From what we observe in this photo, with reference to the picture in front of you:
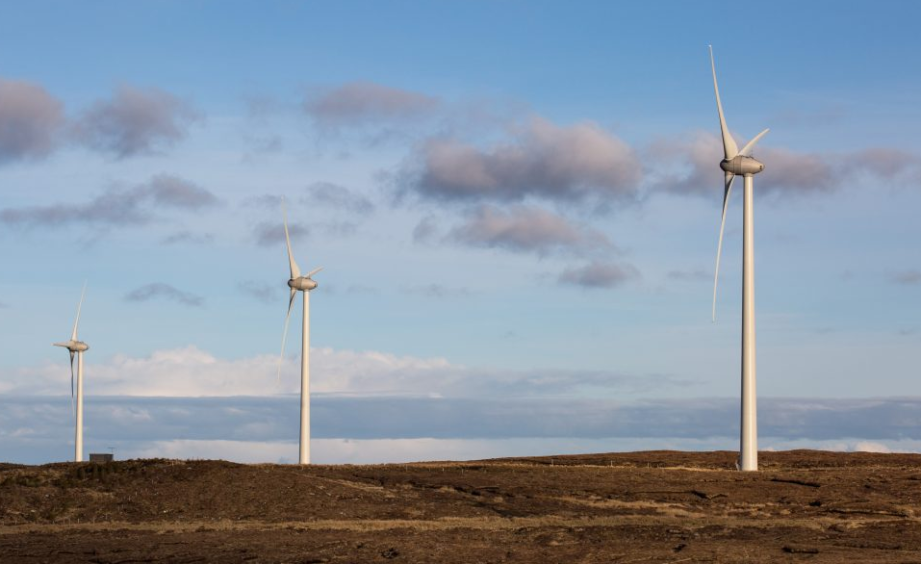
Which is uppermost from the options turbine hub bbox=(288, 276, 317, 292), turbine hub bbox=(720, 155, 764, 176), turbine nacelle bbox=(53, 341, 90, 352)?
turbine hub bbox=(720, 155, 764, 176)

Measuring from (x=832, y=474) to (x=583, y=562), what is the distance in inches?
1262

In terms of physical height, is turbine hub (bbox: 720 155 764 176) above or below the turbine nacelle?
above

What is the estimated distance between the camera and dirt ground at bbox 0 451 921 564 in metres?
46.1

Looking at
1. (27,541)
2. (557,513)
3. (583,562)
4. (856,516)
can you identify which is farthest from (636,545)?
(27,541)

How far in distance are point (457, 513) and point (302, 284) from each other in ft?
130

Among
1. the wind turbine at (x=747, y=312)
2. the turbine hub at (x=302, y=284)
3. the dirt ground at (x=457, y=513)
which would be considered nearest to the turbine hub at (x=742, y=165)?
the wind turbine at (x=747, y=312)

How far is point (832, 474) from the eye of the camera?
70500 mm

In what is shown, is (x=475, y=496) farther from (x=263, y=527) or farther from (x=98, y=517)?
(x=98, y=517)

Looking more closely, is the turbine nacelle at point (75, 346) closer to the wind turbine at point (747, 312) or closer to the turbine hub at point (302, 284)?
the turbine hub at point (302, 284)

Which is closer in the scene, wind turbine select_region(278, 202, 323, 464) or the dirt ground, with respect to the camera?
the dirt ground

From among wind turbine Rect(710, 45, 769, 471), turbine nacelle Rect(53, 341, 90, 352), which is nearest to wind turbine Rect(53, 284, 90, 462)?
turbine nacelle Rect(53, 341, 90, 352)

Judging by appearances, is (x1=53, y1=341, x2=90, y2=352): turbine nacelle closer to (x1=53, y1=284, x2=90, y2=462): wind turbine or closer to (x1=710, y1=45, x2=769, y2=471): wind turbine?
(x1=53, y1=284, x2=90, y2=462): wind turbine

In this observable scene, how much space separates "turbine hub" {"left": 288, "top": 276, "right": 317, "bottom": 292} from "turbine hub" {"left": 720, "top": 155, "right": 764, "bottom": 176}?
34932mm

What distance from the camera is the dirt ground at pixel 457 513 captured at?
46.1 m
